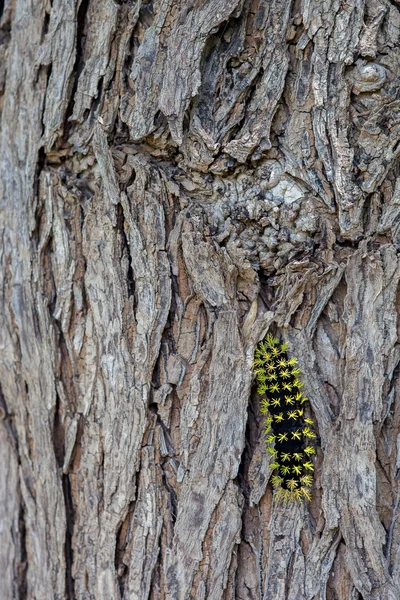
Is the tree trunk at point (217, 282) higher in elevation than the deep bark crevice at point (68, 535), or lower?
higher

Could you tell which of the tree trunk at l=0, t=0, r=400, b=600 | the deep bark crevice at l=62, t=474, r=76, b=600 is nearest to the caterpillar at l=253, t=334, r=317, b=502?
the tree trunk at l=0, t=0, r=400, b=600

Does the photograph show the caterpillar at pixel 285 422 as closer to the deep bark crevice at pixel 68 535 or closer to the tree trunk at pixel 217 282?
the tree trunk at pixel 217 282

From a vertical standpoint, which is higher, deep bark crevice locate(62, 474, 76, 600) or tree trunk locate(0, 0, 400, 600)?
tree trunk locate(0, 0, 400, 600)

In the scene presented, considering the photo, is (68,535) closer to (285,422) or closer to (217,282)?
(285,422)

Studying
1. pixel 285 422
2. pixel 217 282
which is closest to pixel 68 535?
pixel 285 422

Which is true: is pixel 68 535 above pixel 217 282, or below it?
below

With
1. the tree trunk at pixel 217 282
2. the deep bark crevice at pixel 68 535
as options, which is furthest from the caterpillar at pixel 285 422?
the deep bark crevice at pixel 68 535

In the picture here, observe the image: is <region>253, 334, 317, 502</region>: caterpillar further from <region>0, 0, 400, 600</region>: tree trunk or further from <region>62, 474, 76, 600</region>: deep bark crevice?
<region>62, 474, 76, 600</region>: deep bark crevice
